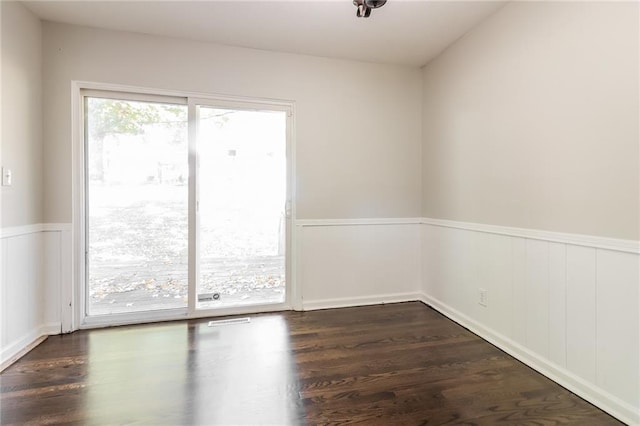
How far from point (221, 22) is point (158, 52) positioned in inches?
26.1

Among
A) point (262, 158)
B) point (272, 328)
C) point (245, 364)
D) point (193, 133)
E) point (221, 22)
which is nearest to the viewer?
point (245, 364)

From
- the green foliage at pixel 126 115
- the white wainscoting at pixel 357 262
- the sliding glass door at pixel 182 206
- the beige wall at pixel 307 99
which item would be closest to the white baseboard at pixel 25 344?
the sliding glass door at pixel 182 206

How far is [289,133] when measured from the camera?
9.66ft

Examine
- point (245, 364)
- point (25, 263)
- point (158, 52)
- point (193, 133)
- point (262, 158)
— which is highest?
point (158, 52)

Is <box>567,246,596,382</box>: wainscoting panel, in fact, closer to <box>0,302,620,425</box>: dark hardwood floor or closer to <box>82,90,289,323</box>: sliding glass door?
<box>0,302,620,425</box>: dark hardwood floor

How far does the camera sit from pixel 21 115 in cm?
216

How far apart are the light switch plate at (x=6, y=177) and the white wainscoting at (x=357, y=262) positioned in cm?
211

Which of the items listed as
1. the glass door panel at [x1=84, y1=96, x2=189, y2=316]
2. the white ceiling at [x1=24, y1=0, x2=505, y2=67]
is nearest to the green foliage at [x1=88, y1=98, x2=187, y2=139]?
the glass door panel at [x1=84, y1=96, x2=189, y2=316]

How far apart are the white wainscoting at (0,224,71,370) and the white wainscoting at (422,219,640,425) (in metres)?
3.36

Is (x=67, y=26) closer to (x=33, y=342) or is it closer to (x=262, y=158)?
(x=262, y=158)

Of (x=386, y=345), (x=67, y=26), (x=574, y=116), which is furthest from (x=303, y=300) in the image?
(x=67, y=26)

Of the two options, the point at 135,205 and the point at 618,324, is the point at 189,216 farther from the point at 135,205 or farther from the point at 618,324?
the point at 618,324

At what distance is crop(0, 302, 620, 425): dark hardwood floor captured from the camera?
151 centimetres

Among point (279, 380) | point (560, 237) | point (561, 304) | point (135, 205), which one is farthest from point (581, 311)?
point (135, 205)
